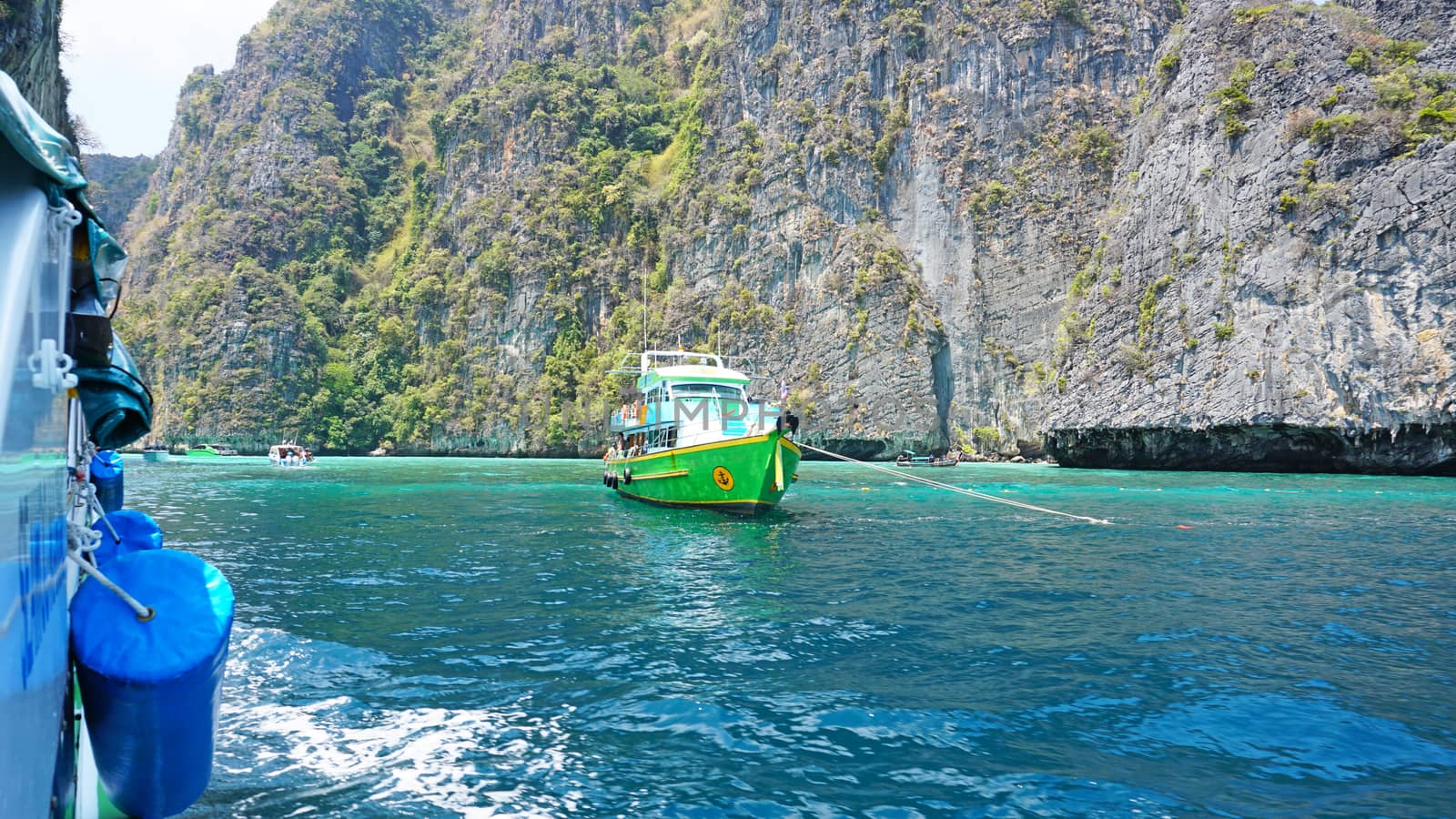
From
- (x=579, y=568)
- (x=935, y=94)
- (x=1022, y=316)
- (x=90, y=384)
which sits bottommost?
(x=579, y=568)

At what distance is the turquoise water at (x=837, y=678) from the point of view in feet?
16.7

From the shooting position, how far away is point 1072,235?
70.0 metres

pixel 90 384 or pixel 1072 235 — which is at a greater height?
pixel 1072 235

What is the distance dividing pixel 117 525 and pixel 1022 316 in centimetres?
7332

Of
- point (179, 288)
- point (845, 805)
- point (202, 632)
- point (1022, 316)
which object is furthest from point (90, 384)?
point (179, 288)

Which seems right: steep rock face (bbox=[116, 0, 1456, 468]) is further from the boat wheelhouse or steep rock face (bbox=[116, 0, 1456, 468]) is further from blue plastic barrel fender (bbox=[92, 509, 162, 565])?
blue plastic barrel fender (bbox=[92, 509, 162, 565])

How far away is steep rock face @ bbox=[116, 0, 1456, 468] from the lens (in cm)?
4438

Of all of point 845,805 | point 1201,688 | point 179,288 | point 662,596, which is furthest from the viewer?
point 179,288

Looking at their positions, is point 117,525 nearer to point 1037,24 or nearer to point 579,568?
point 579,568

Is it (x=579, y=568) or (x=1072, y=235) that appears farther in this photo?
(x=1072, y=235)

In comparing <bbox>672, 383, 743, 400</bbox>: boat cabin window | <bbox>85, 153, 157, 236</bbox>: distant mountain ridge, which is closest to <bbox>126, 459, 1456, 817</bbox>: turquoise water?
<bbox>672, 383, 743, 400</bbox>: boat cabin window

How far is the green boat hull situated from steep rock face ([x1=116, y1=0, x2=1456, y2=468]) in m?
35.9

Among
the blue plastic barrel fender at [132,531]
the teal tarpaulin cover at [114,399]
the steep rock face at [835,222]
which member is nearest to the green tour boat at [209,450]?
the steep rock face at [835,222]

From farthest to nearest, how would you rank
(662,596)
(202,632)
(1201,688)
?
(662,596) < (1201,688) < (202,632)
